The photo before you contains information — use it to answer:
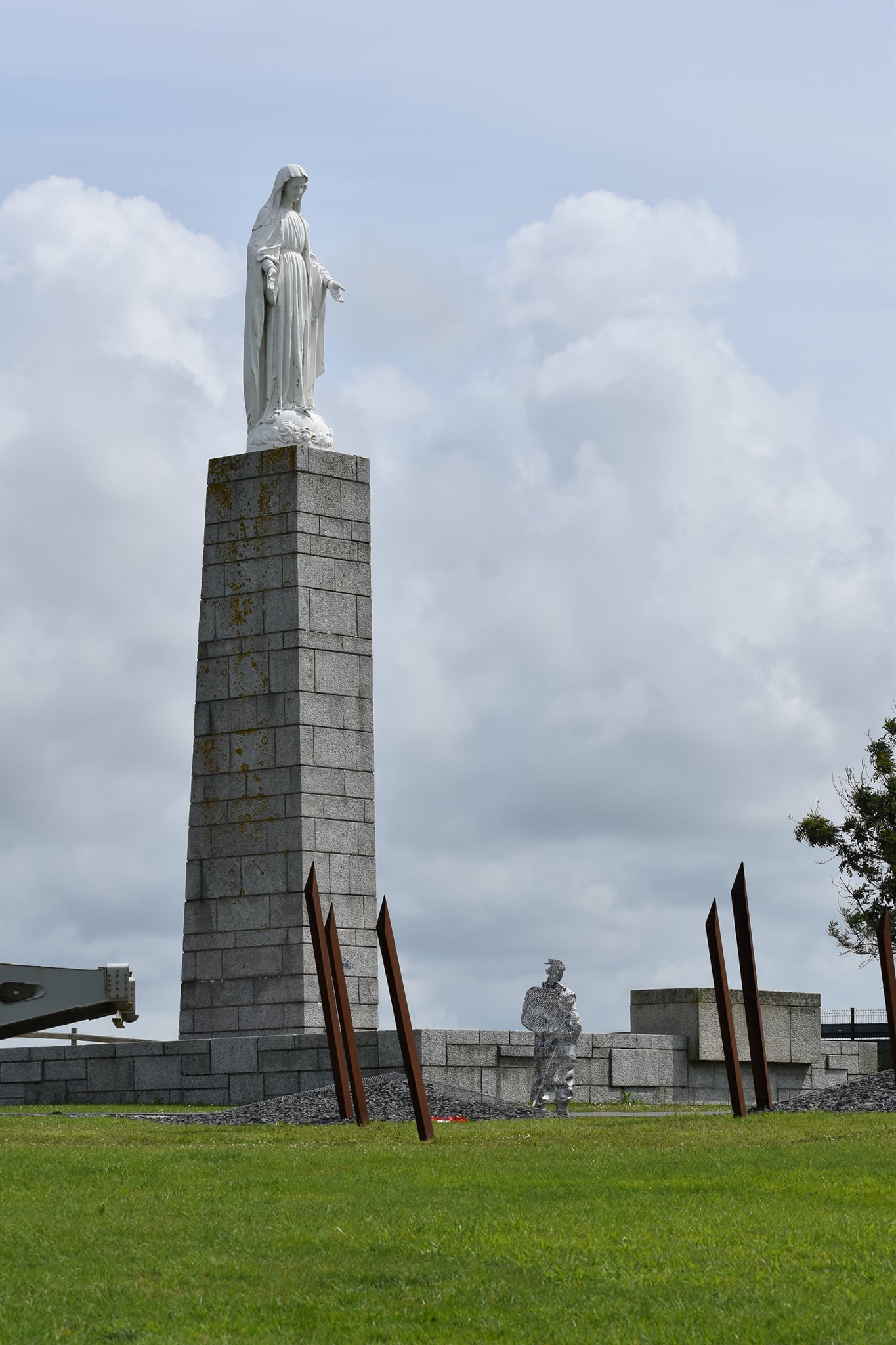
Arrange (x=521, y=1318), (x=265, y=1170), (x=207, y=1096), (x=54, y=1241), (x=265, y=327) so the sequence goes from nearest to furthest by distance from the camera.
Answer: (x=521, y=1318) < (x=54, y=1241) < (x=265, y=1170) < (x=207, y=1096) < (x=265, y=327)

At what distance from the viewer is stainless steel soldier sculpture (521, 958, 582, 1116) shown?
17.6 m

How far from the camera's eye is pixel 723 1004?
1513cm

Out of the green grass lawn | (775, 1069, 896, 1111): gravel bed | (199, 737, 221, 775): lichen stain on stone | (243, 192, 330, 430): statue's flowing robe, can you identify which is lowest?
the green grass lawn

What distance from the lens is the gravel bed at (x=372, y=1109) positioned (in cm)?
1672

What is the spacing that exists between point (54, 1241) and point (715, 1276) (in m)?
3.14

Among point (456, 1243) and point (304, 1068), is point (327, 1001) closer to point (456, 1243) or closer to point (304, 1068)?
point (304, 1068)

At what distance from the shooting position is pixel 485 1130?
14.9 metres

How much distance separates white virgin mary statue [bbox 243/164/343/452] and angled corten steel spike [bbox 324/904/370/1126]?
901 centimetres

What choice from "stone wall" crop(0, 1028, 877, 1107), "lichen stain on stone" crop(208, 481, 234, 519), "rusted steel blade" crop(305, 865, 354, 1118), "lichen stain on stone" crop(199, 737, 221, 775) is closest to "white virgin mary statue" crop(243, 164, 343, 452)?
"lichen stain on stone" crop(208, 481, 234, 519)

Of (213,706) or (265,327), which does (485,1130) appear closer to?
(213,706)

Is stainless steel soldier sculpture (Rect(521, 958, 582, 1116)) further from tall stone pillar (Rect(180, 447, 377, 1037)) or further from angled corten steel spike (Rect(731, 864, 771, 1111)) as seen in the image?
tall stone pillar (Rect(180, 447, 377, 1037))

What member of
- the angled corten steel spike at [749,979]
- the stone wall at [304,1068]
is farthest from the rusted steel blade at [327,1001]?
the angled corten steel spike at [749,979]

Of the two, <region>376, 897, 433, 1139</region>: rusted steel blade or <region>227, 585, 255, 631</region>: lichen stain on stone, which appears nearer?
<region>376, 897, 433, 1139</region>: rusted steel blade

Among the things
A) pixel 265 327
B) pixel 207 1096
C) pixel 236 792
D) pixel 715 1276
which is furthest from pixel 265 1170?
pixel 265 327
